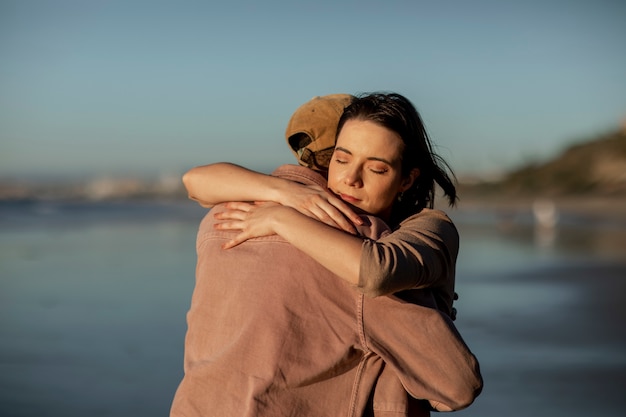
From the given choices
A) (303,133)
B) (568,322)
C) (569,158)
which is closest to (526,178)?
(569,158)

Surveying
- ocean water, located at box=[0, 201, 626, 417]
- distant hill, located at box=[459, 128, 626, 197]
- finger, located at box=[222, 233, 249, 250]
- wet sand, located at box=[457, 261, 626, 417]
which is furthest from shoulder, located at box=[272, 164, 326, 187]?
distant hill, located at box=[459, 128, 626, 197]

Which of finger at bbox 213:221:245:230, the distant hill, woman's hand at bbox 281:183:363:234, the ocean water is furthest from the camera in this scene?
the distant hill

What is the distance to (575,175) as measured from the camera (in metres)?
34.6

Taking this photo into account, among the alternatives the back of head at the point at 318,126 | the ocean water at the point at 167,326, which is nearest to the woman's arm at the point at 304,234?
the back of head at the point at 318,126

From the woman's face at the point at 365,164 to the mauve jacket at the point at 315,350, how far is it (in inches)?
11.6

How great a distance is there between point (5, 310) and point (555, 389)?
4955 mm

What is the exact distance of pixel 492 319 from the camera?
798cm

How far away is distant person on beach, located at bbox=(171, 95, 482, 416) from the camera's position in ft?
6.45

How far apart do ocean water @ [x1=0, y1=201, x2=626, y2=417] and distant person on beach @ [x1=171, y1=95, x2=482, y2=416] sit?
3089mm

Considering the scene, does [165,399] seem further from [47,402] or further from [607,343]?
[607,343]

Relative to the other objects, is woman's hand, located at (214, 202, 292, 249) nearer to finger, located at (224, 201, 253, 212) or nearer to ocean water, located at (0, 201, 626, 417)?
finger, located at (224, 201, 253, 212)

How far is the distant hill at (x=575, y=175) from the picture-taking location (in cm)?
3201

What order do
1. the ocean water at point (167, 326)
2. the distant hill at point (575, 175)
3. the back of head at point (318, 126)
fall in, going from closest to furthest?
the back of head at point (318, 126) < the ocean water at point (167, 326) < the distant hill at point (575, 175)

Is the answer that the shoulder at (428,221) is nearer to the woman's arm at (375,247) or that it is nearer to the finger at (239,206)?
the woman's arm at (375,247)
